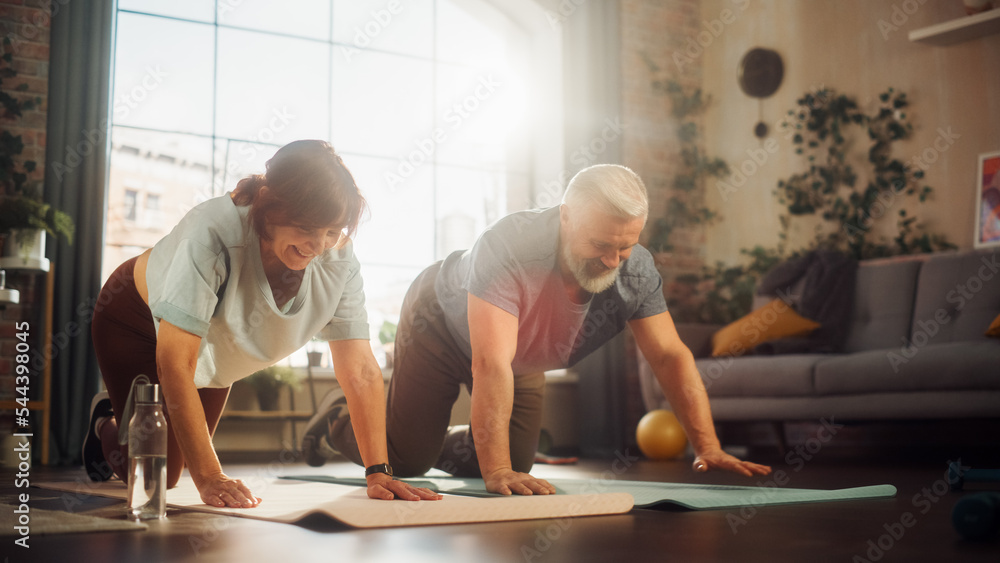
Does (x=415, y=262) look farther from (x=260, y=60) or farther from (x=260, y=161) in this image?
(x=260, y=60)

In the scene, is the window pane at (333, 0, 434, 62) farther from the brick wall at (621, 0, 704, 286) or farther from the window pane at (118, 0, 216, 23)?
the brick wall at (621, 0, 704, 286)

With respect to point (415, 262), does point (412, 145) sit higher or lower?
higher

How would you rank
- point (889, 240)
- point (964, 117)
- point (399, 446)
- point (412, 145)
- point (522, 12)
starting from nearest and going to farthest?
1. point (399, 446)
2. point (964, 117)
3. point (889, 240)
4. point (412, 145)
5. point (522, 12)

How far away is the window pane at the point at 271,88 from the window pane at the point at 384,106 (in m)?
0.10

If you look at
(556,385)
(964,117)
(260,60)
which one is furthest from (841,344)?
(260,60)

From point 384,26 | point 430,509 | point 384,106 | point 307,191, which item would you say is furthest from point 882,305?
point 307,191

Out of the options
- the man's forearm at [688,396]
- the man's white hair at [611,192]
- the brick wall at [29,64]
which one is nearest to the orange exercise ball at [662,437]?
the man's forearm at [688,396]

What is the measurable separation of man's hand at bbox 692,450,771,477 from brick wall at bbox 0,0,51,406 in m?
3.38

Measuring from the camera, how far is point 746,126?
566cm

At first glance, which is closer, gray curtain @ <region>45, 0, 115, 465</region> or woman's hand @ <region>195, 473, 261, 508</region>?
woman's hand @ <region>195, 473, 261, 508</region>

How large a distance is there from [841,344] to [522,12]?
9.86ft

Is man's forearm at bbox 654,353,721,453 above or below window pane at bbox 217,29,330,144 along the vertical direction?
below

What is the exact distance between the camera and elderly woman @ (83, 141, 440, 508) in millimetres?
1600

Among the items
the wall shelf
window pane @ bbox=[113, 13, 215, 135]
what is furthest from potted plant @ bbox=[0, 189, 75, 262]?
the wall shelf
